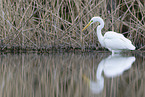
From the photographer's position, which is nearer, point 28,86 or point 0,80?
point 28,86

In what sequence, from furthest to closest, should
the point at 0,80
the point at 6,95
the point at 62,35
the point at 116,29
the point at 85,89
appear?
the point at 116,29 < the point at 62,35 < the point at 0,80 < the point at 85,89 < the point at 6,95

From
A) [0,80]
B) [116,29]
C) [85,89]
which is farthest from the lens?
[116,29]

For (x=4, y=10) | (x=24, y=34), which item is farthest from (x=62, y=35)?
(x=4, y=10)

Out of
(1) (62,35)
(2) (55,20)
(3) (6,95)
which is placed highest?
(2) (55,20)

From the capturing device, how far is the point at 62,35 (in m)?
6.44

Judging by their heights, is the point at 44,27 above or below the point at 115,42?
above

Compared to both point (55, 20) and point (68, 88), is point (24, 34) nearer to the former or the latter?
point (55, 20)

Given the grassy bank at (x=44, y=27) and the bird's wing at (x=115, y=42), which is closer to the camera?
the bird's wing at (x=115, y=42)

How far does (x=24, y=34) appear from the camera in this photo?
6645 mm

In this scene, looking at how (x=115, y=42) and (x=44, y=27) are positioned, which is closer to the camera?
(x=115, y=42)

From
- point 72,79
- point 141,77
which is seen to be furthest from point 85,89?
point 141,77

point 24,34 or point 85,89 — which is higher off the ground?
point 24,34

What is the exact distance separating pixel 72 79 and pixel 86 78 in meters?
0.17

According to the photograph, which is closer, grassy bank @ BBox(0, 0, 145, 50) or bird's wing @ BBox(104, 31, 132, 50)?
bird's wing @ BBox(104, 31, 132, 50)
